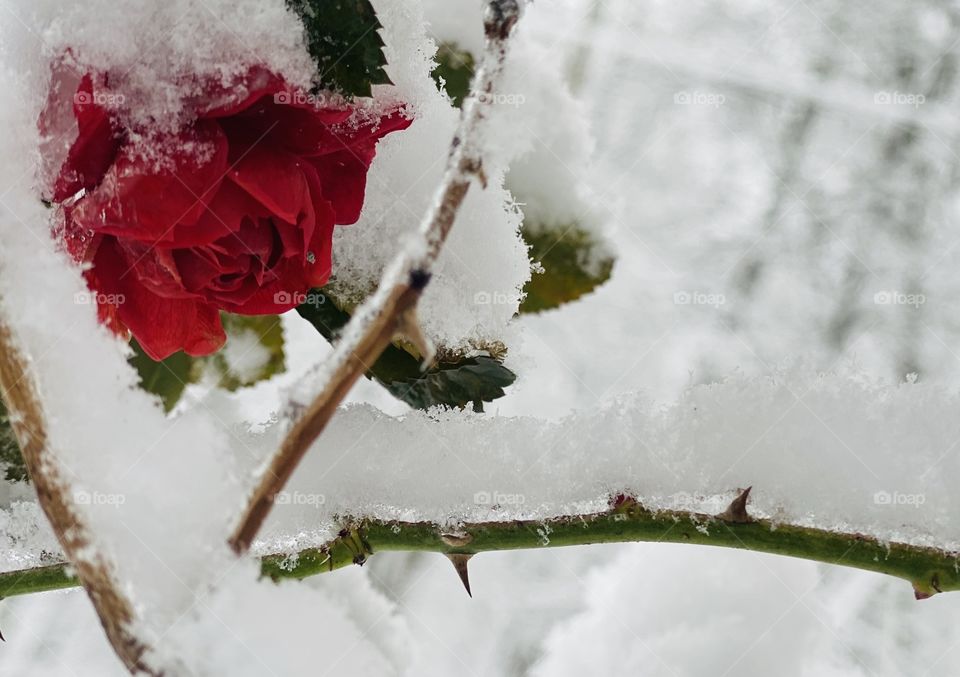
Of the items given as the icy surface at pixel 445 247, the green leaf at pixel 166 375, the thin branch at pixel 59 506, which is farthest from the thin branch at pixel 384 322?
the green leaf at pixel 166 375

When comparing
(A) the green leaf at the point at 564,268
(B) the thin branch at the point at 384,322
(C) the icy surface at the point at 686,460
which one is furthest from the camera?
(A) the green leaf at the point at 564,268

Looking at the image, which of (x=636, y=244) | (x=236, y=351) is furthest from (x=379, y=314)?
(x=636, y=244)

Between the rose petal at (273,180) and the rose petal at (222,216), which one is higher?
the rose petal at (273,180)

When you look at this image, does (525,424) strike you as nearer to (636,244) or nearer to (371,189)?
(371,189)

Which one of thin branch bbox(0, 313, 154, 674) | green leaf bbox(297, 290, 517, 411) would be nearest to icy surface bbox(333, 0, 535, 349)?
green leaf bbox(297, 290, 517, 411)

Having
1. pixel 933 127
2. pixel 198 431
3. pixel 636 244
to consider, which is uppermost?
pixel 933 127

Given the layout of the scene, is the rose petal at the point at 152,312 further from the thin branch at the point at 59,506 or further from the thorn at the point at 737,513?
the thorn at the point at 737,513

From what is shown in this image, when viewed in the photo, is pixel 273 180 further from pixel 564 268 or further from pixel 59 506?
pixel 564 268

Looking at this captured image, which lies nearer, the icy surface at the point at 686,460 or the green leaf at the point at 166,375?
the icy surface at the point at 686,460
